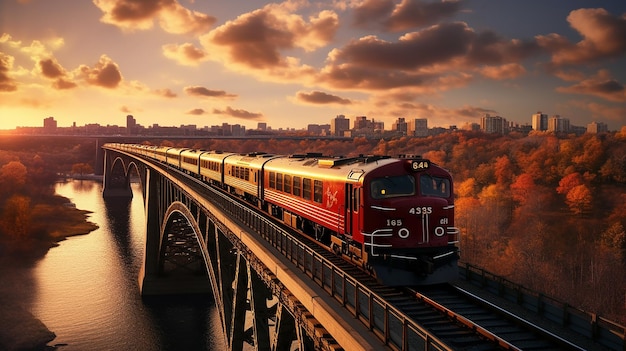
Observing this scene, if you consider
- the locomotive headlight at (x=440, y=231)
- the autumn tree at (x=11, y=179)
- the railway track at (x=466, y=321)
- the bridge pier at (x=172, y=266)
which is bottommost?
the bridge pier at (x=172, y=266)

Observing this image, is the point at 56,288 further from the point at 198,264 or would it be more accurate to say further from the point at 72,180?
the point at 72,180

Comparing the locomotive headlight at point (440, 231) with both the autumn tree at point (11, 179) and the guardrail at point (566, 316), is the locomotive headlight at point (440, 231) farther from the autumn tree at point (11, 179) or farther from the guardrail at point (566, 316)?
the autumn tree at point (11, 179)

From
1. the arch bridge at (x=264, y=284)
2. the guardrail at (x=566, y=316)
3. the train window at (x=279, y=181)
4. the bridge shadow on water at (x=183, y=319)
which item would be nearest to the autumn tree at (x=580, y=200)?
the arch bridge at (x=264, y=284)

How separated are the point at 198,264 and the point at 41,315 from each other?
14.8 metres

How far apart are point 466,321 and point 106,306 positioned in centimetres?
4258

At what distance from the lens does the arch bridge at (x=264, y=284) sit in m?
11.0

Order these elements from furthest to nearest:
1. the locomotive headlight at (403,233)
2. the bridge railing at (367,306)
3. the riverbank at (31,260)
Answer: the riverbank at (31,260) < the locomotive headlight at (403,233) < the bridge railing at (367,306)

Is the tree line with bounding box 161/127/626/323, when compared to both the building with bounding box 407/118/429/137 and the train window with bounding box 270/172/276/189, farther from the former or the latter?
the building with bounding box 407/118/429/137

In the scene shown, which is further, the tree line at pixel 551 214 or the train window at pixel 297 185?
the tree line at pixel 551 214

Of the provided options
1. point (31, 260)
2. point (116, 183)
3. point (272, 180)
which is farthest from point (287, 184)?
point (116, 183)

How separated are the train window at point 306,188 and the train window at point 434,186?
564cm

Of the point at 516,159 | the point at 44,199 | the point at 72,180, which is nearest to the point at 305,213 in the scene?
the point at 516,159

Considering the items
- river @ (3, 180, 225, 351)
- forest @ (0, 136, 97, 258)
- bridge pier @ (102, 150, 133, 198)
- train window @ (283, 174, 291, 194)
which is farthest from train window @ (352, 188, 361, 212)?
bridge pier @ (102, 150, 133, 198)

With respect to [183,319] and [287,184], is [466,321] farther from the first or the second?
[183,319]
